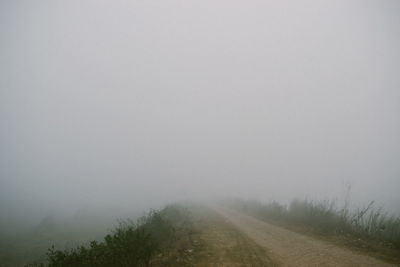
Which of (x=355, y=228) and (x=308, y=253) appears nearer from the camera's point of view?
(x=308, y=253)

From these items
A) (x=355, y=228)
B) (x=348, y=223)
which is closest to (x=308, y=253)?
(x=355, y=228)

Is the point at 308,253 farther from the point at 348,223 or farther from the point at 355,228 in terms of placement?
the point at 348,223

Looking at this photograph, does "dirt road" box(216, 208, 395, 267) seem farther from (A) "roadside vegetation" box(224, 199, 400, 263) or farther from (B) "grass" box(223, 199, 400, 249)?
(B) "grass" box(223, 199, 400, 249)

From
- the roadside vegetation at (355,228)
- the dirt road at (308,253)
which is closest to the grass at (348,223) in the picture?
the roadside vegetation at (355,228)

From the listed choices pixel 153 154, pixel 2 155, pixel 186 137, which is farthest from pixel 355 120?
pixel 2 155

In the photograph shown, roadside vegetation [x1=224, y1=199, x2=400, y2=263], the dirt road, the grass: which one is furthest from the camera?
the grass

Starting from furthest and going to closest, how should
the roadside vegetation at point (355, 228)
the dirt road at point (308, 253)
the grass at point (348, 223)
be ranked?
the grass at point (348, 223) → the roadside vegetation at point (355, 228) → the dirt road at point (308, 253)

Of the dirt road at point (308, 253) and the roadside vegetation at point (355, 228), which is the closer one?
the dirt road at point (308, 253)

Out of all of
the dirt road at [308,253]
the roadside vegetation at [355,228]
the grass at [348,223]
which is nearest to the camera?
the dirt road at [308,253]

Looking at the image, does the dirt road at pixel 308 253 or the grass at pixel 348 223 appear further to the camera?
the grass at pixel 348 223

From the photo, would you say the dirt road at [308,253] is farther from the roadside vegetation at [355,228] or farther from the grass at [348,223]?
the grass at [348,223]

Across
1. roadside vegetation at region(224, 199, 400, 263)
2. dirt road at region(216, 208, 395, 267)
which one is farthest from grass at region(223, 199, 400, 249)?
dirt road at region(216, 208, 395, 267)

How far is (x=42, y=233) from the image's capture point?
86.0 ft

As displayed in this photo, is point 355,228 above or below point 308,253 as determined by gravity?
above
